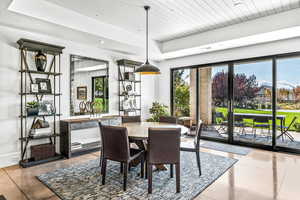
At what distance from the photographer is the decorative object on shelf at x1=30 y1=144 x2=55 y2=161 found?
363cm

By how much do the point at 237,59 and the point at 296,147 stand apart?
257 cm

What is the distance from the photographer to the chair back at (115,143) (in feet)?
8.40

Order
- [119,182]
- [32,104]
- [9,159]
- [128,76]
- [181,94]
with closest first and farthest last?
[119,182]
[9,159]
[32,104]
[128,76]
[181,94]

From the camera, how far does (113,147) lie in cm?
266

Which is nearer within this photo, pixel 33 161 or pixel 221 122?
pixel 33 161

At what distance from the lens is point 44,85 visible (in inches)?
150

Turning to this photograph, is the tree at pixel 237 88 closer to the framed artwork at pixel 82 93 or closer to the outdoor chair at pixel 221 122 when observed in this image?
the outdoor chair at pixel 221 122

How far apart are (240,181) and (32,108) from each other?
394 centimetres

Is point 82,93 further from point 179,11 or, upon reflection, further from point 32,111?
point 179,11

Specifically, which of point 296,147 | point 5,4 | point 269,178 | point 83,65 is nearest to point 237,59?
point 296,147

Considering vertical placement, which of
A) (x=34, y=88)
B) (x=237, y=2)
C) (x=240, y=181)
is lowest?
(x=240, y=181)

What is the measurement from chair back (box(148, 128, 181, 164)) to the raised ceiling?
225 centimetres

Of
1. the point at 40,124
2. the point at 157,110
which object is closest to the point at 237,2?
the point at 157,110

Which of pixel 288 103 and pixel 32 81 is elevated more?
pixel 32 81
